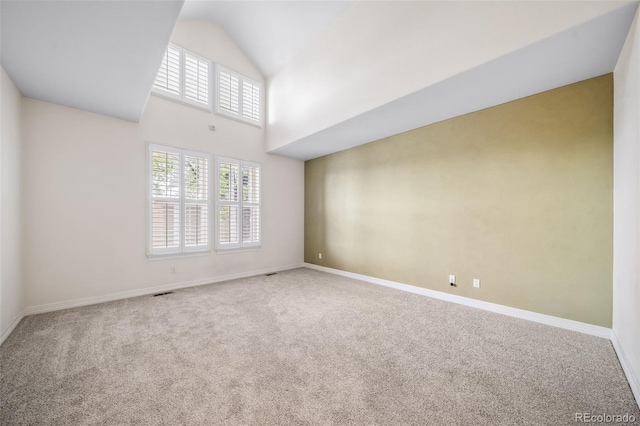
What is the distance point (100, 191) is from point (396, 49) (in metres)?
4.49

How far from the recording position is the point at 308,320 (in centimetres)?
302

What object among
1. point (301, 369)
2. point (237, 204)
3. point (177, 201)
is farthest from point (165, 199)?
point (301, 369)

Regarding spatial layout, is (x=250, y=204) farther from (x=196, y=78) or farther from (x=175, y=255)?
(x=196, y=78)

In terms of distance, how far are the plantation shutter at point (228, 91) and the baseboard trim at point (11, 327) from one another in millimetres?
4132

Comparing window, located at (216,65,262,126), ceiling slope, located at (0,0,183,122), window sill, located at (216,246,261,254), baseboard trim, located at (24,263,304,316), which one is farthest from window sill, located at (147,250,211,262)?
window, located at (216,65,262,126)

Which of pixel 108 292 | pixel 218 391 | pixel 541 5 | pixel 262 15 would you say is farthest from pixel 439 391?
pixel 262 15

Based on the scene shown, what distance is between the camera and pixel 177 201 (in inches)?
170

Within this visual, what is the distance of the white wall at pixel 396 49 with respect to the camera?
7.09 feet

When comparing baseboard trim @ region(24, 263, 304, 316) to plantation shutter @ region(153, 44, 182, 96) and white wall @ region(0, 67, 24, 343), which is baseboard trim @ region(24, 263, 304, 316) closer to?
white wall @ region(0, 67, 24, 343)

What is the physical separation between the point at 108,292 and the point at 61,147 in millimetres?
2101

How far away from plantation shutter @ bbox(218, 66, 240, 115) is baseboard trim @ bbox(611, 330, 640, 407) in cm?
611

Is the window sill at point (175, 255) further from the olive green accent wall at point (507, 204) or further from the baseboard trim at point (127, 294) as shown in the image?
the olive green accent wall at point (507, 204)

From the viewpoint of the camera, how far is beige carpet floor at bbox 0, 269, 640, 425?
1.59 meters

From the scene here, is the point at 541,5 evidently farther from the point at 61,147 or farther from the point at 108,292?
the point at 108,292
